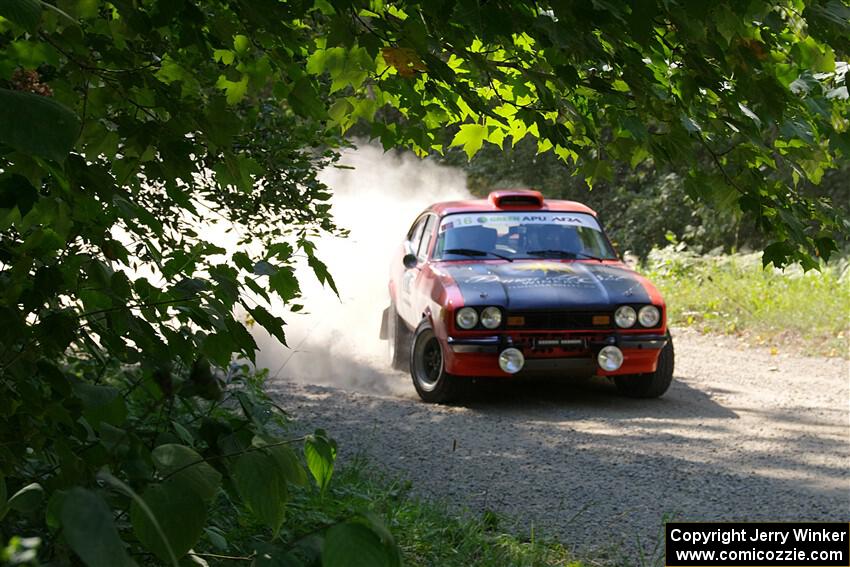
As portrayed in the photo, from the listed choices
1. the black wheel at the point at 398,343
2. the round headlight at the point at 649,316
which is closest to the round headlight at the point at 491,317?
the round headlight at the point at 649,316

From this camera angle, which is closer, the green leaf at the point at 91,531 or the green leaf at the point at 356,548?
the green leaf at the point at 91,531

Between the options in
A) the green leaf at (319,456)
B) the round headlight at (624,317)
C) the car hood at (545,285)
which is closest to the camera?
the green leaf at (319,456)

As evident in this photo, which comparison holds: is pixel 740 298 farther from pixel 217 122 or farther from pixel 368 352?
pixel 217 122

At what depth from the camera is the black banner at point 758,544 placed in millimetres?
4918

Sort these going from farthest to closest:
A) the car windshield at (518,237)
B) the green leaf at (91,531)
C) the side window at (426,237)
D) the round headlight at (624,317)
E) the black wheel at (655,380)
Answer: the side window at (426,237) < the car windshield at (518,237) < the black wheel at (655,380) < the round headlight at (624,317) < the green leaf at (91,531)

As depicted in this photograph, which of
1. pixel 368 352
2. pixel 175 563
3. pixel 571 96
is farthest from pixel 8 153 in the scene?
pixel 368 352

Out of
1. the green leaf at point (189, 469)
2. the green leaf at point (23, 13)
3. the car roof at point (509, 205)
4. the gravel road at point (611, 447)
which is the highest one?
the car roof at point (509, 205)

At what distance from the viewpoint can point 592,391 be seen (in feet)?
34.1

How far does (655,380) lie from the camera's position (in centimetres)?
991

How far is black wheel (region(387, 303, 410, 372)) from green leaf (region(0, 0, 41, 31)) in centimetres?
988

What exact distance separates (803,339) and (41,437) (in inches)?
502

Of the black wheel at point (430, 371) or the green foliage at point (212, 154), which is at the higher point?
the green foliage at point (212, 154)

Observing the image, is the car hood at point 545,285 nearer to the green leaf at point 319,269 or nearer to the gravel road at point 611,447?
the gravel road at point 611,447

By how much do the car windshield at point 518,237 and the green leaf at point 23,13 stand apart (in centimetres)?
894
